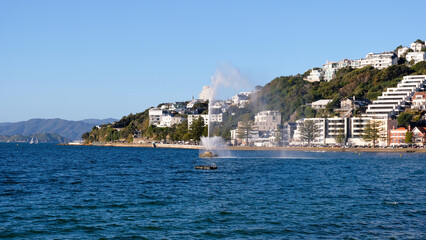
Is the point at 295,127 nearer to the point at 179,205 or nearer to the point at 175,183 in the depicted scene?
the point at 175,183

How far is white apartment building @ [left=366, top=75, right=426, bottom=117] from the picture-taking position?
546 ft

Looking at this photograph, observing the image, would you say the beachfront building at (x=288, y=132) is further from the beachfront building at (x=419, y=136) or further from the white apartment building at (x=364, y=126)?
the beachfront building at (x=419, y=136)

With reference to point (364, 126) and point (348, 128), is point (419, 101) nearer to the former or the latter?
point (364, 126)

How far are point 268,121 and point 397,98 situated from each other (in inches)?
1816

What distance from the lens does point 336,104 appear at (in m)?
193

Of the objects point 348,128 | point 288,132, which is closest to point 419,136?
point 348,128

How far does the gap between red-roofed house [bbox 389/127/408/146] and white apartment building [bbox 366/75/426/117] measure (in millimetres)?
9981

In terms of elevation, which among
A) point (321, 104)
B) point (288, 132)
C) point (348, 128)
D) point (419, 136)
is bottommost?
point (419, 136)

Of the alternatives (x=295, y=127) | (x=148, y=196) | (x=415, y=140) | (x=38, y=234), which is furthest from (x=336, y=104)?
(x=38, y=234)

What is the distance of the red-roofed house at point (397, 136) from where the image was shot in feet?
474

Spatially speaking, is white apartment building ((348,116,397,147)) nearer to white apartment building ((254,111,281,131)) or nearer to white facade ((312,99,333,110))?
white apartment building ((254,111,281,131))

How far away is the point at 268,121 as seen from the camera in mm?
192750

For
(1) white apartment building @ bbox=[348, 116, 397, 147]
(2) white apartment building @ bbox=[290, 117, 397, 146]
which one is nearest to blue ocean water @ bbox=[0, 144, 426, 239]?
(1) white apartment building @ bbox=[348, 116, 397, 147]

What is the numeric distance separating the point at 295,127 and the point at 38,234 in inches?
6310
